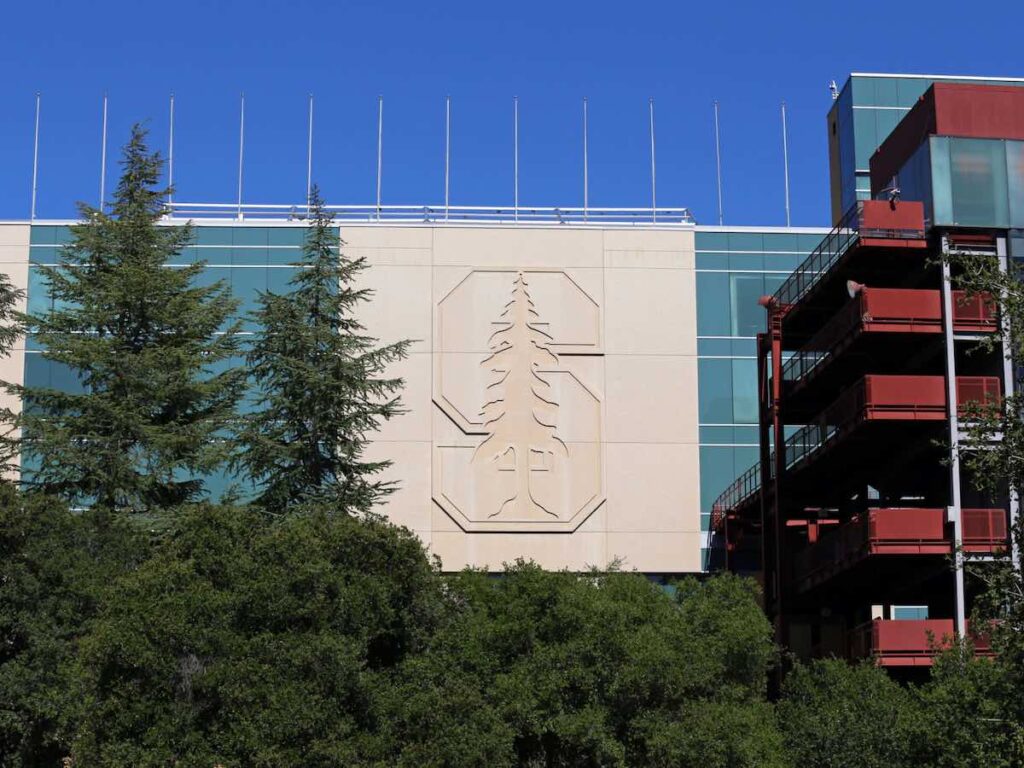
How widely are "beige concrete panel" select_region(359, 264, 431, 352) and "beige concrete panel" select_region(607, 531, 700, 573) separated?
1054cm

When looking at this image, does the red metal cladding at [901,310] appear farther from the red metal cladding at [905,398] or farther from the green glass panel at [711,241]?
the green glass panel at [711,241]

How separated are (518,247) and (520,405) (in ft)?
21.0

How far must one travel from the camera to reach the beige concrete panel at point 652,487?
203ft

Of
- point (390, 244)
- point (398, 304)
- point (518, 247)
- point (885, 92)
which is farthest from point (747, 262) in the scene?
point (885, 92)

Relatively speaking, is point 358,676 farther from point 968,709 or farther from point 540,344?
point 540,344

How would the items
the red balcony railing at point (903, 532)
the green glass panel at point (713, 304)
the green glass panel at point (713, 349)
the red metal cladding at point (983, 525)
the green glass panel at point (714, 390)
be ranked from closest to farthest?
the red metal cladding at point (983, 525)
the red balcony railing at point (903, 532)
the green glass panel at point (714, 390)
the green glass panel at point (713, 349)
the green glass panel at point (713, 304)

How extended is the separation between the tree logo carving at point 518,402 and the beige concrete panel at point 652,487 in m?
0.70

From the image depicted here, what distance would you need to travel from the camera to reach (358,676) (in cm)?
3197

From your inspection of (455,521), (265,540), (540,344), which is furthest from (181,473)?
(265,540)

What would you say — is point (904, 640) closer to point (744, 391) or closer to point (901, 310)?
point (901, 310)

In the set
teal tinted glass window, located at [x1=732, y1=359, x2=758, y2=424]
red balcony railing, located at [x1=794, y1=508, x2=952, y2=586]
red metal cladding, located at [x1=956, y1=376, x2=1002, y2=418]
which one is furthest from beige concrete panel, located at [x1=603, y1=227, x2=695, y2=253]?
red balcony railing, located at [x1=794, y1=508, x2=952, y2=586]

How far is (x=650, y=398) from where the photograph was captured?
63062 mm

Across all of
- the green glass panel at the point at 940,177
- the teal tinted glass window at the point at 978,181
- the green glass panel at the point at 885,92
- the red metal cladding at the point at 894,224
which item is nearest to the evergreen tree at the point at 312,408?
the red metal cladding at the point at 894,224

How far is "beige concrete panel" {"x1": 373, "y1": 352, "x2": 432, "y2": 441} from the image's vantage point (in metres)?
61.5
